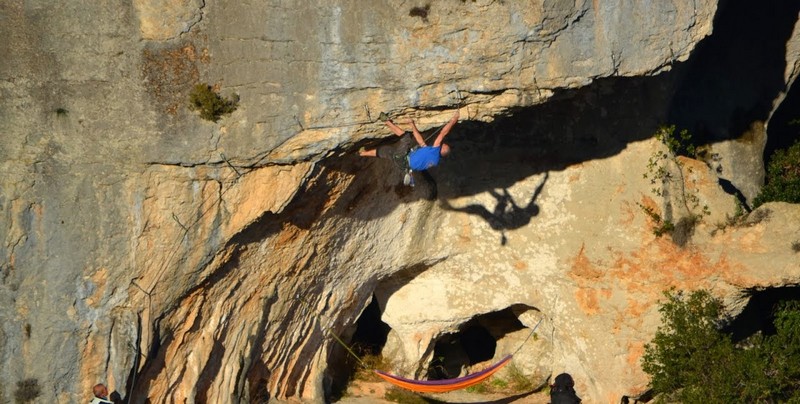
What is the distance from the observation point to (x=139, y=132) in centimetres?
1195

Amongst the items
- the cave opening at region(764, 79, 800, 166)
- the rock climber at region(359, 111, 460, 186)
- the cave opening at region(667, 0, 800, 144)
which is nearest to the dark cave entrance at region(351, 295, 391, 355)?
the rock climber at region(359, 111, 460, 186)

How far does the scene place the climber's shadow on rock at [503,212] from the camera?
14898 millimetres

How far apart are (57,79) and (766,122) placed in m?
9.25

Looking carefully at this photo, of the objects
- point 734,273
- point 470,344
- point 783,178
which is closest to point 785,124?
point 783,178

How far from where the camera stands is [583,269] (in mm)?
14758

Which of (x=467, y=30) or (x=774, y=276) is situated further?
(x=774, y=276)

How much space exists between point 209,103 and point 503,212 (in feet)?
15.2

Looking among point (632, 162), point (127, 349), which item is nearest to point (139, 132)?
point (127, 349)

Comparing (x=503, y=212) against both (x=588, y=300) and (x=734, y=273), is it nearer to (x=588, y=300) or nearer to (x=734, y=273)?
(x=588, y=300)

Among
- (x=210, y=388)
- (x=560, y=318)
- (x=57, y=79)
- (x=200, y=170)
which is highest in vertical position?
(x=57, y=79)

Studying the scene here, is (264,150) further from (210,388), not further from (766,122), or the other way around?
(766,122)

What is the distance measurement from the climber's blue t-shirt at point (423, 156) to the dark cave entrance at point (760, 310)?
16.9ft

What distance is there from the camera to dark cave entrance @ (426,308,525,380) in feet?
54.2

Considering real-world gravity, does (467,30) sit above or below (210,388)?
above
